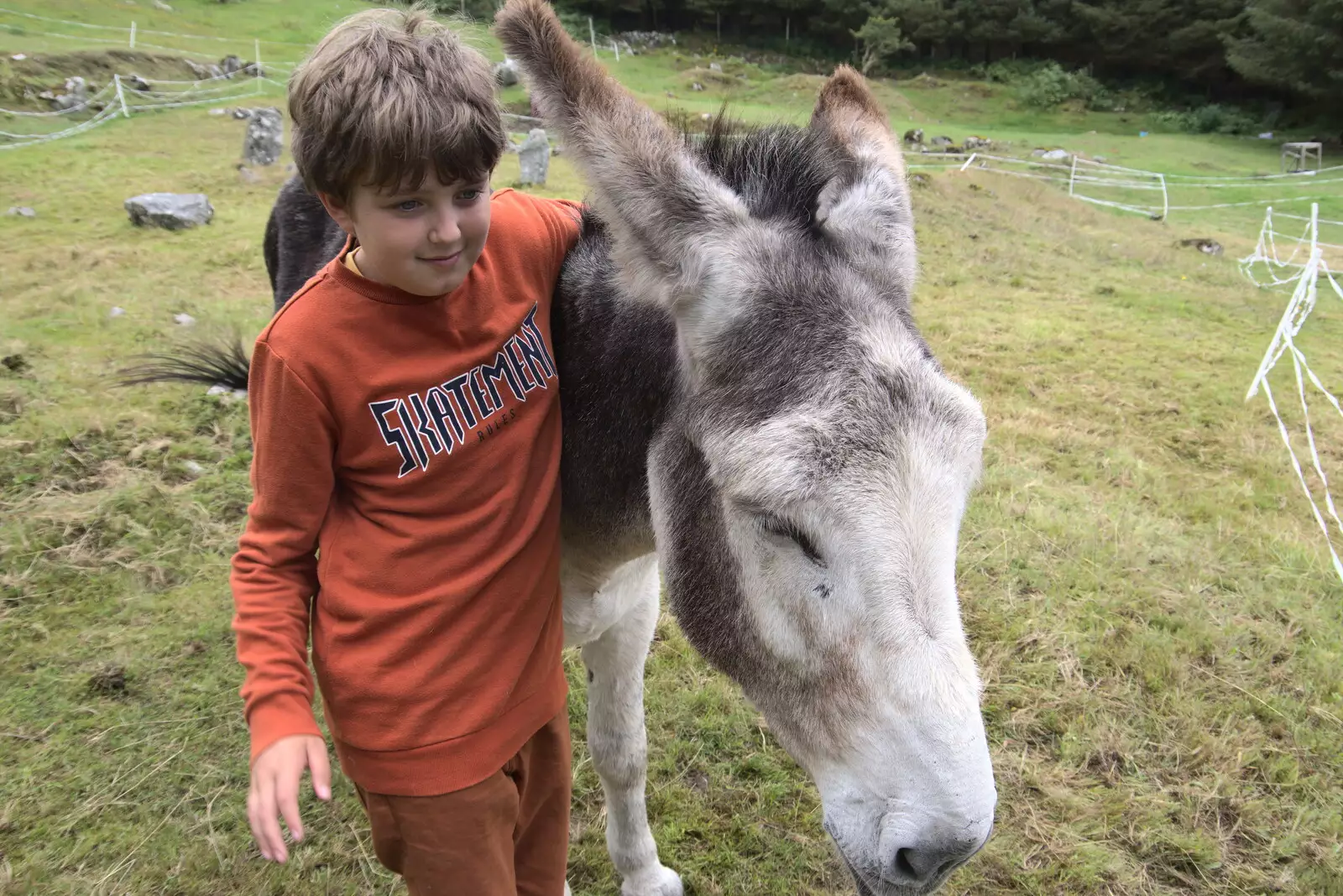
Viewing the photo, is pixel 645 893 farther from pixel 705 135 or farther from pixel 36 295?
pixel 36 295

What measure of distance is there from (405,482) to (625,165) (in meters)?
0.87

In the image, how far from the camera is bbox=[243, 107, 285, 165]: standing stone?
1473 centimetres

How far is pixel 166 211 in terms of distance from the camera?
10742mm

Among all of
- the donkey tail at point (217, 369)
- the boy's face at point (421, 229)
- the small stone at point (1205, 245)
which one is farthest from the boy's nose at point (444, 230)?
the small stone at point (1205, 245)

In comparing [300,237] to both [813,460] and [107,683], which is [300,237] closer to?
[107,683]

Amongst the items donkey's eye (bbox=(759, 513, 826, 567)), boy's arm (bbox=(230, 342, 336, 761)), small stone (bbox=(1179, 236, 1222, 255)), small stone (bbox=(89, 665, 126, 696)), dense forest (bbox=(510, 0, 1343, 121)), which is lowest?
small stone (bbox=(89, 665, 126, 696))

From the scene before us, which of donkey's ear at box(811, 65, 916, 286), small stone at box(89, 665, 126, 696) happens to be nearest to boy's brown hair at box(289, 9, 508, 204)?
donkey's ear at box(811, 65, 916, 286)

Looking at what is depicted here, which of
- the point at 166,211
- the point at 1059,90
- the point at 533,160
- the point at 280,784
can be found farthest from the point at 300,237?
the point at 1059,90

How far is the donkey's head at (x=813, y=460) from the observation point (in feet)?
4.50

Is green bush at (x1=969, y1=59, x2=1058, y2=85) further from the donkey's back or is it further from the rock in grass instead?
the donkey's back

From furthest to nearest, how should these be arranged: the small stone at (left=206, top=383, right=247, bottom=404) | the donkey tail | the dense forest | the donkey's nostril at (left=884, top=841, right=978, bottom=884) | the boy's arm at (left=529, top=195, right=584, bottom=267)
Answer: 1. the dense forest
2. the small stone at (left=206, top=383, right=247, bottom=404)
3. the donkey tail
4. the boy's arm at (left=529, top=195, right=584, bottom=267)
5. the donkey's nostril at (left=884, top=841, right=978, bottom=884)

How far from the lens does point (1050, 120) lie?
128 ft

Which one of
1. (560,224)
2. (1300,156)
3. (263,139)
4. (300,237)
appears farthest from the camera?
(1300,156)

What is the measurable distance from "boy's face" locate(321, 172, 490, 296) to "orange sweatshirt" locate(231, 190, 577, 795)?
10cm
